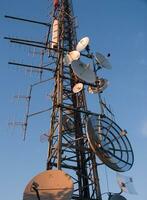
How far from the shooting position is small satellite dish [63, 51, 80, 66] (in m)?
24.2

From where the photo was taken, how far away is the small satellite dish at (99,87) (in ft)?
79.4

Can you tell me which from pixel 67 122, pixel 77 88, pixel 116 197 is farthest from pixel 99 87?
pixel 116 197

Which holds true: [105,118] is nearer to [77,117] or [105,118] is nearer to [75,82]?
[77,117]

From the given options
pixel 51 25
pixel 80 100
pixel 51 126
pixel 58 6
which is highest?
pixel 58 6

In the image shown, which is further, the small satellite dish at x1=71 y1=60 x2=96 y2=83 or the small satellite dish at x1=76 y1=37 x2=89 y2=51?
the small satellite dish at x1=76 y1=37 x2=89 y2=51

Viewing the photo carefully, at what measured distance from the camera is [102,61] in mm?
24875

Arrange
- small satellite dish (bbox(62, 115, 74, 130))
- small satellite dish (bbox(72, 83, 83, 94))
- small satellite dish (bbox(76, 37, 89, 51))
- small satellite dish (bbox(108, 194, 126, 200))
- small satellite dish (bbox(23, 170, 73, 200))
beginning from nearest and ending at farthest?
small satellite dish (bbox(23, 170, 73, 200))
small satellite dish (bbox(108, 194, 126, 200))
small satellite dish (bbox(72, 83, 83, 94))
small satellite dish (bbox(62, 115, 74, 130))
small satellite dish (bbox(76, 37, 89, 51))

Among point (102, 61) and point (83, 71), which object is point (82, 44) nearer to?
point (102, 61)

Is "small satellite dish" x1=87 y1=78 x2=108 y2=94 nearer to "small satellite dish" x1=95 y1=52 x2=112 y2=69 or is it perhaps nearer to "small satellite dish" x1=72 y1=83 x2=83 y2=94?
"small satellite dish" x1=95 y1=52 x2=112 y2=69

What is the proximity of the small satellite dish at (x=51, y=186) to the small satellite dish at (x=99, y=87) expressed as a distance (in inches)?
324

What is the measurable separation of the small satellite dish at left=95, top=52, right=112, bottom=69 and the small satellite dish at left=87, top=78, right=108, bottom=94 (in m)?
0.96

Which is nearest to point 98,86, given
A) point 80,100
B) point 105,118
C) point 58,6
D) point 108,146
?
point 80,100

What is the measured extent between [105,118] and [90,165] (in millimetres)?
2677

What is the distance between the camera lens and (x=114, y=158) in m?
19.8
